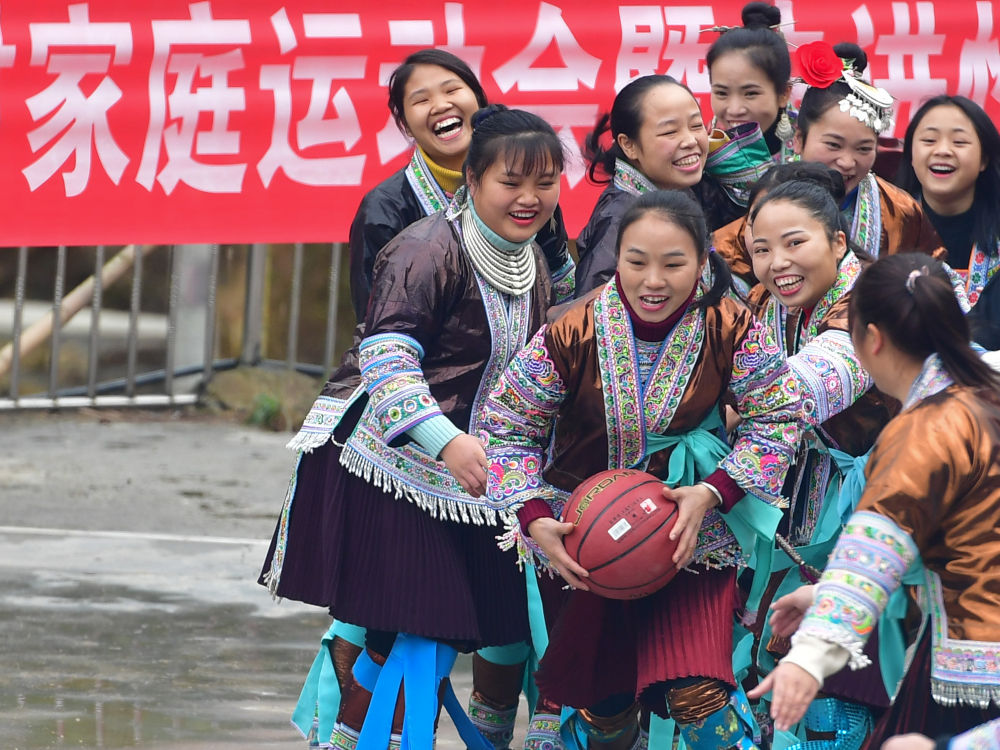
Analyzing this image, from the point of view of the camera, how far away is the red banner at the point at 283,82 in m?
5.88

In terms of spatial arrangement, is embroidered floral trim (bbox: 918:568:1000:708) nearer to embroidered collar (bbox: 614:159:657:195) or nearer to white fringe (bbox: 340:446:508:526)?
white fringe (bbox: 340:446:508:526)

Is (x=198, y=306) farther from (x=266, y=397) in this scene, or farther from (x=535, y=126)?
(x=535, y=126)

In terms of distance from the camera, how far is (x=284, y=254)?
9.80 metres

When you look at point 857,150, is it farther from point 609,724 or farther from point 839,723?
point 609,724

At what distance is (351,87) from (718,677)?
315cm

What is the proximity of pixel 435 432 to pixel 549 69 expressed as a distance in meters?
2.78

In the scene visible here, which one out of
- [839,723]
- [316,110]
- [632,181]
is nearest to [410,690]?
[839,723]

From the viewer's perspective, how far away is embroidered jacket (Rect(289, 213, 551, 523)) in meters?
3.71

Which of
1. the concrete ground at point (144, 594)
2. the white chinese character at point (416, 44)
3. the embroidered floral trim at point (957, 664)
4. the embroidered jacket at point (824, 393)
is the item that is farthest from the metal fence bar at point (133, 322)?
the embroidered floral trim at point (957, 664)

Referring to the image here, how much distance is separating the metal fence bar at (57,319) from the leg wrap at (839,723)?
6356 millimetres

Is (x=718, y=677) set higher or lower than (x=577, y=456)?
A: lower

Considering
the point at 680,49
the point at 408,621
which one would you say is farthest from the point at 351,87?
the point at 408,621

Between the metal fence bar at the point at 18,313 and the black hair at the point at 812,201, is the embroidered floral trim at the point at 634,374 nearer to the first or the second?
the black hair at the point at 812,201

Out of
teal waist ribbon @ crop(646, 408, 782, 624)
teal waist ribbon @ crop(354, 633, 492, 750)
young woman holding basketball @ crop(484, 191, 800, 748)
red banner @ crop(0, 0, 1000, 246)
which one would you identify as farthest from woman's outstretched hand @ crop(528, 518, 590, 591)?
red banner @ crop(0, 0, 1000, 246)
